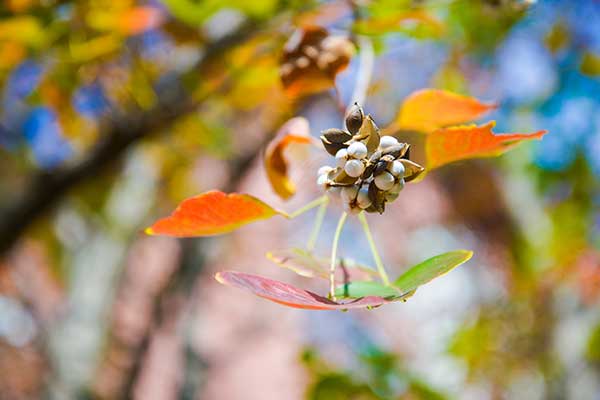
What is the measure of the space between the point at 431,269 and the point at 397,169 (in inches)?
2.1

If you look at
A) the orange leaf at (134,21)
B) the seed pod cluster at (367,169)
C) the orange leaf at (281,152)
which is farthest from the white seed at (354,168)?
the orange leaf at (134,21)

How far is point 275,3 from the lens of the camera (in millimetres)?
672

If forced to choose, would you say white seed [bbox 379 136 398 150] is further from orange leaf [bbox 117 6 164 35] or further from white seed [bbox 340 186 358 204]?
orange leaf [bbox 117 6 164 35]

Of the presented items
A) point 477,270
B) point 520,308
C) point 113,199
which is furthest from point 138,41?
point 477,270

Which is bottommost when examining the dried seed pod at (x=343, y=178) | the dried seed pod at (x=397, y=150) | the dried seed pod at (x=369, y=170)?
the dried seed pod at (x=343, y=178)

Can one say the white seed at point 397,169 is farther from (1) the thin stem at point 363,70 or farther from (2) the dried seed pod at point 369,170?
(1) the thin stem at point 363,70

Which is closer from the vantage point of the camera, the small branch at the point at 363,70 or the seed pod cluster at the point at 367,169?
the seed pod cluster at the point at 367,169

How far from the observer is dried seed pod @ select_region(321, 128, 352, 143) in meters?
0.32

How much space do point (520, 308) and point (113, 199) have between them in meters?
1.77

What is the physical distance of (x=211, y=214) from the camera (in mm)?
333

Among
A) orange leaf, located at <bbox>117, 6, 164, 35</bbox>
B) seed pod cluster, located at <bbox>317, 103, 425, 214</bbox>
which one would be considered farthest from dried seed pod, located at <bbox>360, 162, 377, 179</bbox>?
orange leaf, located at <bbox>117, 6, 164, 35</bbox>

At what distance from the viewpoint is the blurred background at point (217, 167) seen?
72cm

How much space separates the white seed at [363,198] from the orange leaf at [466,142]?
6cm

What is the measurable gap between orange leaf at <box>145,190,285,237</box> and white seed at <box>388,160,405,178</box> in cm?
7
